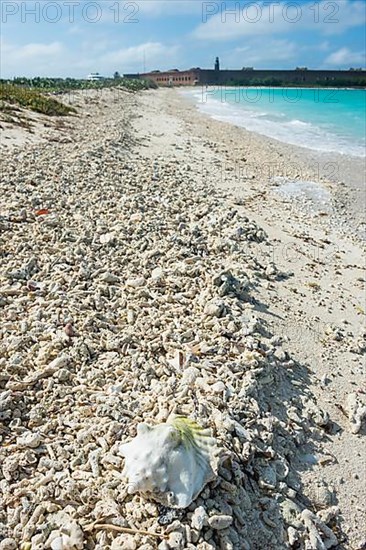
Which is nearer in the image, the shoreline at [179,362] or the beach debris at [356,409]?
the shoreline at [179,362]

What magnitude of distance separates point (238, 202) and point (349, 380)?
18.1ft

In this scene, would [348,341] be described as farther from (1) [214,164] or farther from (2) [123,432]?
(1) [214,164]

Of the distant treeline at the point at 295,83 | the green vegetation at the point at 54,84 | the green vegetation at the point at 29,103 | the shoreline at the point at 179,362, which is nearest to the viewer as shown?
the shoreline at the point at 179,362

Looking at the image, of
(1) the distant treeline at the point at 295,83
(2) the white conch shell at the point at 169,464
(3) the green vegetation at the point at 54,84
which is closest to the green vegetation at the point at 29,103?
(3) the green vegetation at the point at 54,84

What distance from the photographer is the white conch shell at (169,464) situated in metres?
2.29

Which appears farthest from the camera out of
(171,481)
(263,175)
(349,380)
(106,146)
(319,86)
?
(319,86)

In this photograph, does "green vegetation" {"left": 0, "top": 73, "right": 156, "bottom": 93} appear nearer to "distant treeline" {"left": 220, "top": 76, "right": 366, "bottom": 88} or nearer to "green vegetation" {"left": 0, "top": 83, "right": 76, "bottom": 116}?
"green vegetation" {"left": 0, "top": 83, "right": 76, "bottom": 116}

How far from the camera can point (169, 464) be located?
2.31 meters

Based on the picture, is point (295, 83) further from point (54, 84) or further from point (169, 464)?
point (169, 464)

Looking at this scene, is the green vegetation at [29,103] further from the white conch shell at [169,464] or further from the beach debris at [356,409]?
the white conch shell at [169,464]

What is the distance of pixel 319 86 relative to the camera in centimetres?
9431

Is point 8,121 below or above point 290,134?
above

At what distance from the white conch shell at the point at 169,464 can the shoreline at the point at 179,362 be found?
80mm

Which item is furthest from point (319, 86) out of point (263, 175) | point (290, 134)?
point (263, 175)
